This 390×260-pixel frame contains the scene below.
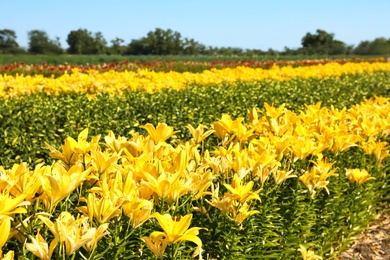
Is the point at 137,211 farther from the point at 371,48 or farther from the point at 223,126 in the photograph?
the point at 371,48

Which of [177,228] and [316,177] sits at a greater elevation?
[177,228]

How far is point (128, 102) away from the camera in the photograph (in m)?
5.95

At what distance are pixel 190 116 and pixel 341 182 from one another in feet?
7.05

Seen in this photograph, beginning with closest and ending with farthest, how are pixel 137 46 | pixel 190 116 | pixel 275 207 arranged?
pixel 275 207
pixel 190 116
pixel 137 46

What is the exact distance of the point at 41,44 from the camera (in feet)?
318

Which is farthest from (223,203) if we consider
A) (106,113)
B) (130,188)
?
(106,113)

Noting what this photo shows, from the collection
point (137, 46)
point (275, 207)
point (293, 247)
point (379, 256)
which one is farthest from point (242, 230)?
point (137, 46)

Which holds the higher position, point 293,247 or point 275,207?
point 275,207

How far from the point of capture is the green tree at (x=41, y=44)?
93875 mm

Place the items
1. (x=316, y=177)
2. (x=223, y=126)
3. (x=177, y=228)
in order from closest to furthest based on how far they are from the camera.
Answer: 1. (x=177, y=228)
2. (x=316, y=177)
3. (x=223, y=126)

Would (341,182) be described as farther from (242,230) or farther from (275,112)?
(242,230)

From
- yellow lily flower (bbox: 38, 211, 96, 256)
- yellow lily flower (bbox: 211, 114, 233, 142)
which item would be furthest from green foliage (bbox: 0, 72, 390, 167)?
yellow lily flower (bbox: 38, 211, 96, 256)

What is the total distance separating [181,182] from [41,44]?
10172cm

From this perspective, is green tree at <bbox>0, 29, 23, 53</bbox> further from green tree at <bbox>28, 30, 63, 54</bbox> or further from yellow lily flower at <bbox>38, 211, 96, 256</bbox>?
yellow lily flower at <bbox>38, 211, 96, 256</bbox>
